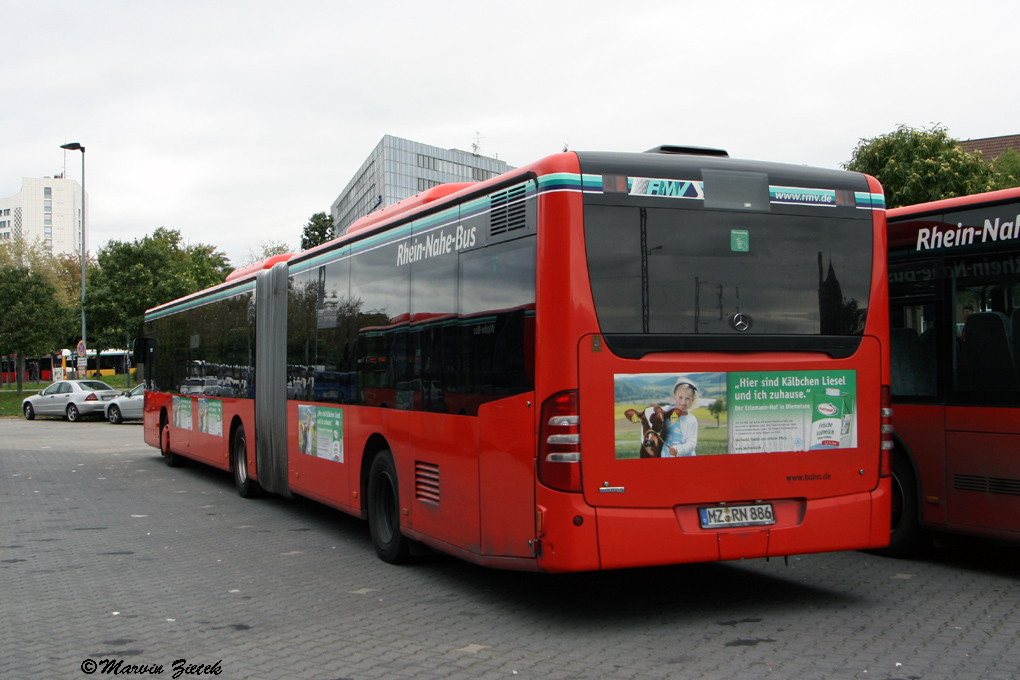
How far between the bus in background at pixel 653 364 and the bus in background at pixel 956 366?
55.2 inches

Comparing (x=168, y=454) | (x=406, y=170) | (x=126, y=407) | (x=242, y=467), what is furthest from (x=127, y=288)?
(x=406, y=170)

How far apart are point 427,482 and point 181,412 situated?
10.7 meters

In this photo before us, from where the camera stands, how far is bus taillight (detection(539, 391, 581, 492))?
226 inches

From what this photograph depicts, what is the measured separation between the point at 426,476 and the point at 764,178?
335 cm

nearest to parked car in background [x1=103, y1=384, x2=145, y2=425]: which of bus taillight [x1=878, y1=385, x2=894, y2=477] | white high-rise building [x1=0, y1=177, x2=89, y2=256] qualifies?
bus taillight [x1=878, y1=385, x2=894, y2=477]

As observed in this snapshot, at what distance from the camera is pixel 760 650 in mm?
5590

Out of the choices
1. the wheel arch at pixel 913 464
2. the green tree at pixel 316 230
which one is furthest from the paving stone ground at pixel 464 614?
the green tree at pixel 316 230

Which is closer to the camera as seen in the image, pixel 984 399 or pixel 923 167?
pixel 984 399

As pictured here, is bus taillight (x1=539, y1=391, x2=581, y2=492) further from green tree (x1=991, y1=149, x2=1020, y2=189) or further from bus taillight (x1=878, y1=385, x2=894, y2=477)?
green tree (x1=991, y1=149, x2=1020, y2=189)

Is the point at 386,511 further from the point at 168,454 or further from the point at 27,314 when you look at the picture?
the point at 27,314

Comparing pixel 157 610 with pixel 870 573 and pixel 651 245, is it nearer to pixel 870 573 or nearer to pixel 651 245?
pixel 651 245

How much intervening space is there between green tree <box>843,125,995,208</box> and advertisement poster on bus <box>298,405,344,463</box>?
17.8m

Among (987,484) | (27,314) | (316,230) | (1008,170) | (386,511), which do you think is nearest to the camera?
(987,484)

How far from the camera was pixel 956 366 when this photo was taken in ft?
25.5
